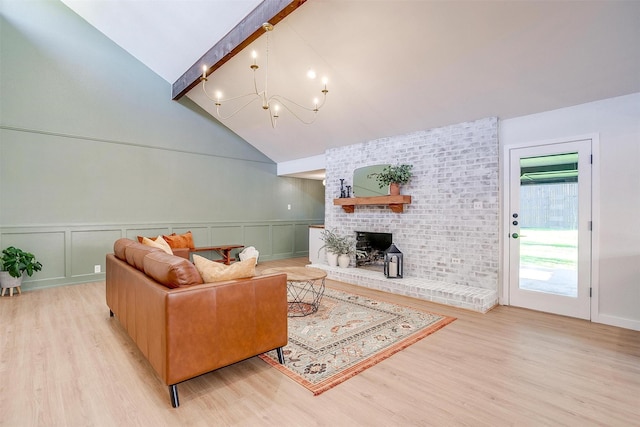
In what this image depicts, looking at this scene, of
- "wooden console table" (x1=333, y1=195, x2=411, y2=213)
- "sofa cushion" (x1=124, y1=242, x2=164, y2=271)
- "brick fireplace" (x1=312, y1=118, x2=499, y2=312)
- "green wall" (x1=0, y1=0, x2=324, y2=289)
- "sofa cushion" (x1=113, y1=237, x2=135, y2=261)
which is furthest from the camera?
"wooden console table" (x1=333, y1=195, x2=411, y2=213)

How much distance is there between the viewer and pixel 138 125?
5.39 m

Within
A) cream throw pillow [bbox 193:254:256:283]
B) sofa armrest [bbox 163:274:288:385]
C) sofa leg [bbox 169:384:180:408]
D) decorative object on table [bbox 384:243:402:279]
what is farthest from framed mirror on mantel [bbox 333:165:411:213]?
sofa leg [bbox 169:384:180:408]

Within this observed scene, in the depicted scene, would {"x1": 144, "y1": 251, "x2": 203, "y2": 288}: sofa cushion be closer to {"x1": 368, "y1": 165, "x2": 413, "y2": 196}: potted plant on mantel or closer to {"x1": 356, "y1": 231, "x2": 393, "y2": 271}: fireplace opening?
{"x1": 368, "y1": 165, "x2": 413, "y2": 196}: potted plant on mantel

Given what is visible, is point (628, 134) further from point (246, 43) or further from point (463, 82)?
point (246, 43)

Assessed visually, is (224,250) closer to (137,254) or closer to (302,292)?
(302,292)

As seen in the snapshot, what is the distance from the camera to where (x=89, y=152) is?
194 inches

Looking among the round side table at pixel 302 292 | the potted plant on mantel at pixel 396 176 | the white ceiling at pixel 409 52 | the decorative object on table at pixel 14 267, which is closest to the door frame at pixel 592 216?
the white ceiling at pixel 409 52

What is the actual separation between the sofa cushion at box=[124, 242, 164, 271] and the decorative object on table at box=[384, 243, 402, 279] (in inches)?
127

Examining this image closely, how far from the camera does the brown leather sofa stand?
1823 millimetres

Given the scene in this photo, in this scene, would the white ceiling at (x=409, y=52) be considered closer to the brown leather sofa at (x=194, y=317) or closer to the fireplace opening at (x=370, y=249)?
the fireplace opening at (x=370, y=249)

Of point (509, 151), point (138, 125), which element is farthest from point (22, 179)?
point (509, 151)

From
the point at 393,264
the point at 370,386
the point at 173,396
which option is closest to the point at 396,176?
the point at 393,264

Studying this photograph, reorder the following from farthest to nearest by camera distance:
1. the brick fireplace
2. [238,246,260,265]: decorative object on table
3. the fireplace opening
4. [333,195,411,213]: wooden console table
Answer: [238,246,260,265]: decorative object on table < the fireplace opening < [333,195,411,213]: wooden console table < the brick fireplace

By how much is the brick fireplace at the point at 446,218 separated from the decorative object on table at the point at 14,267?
436 cm
